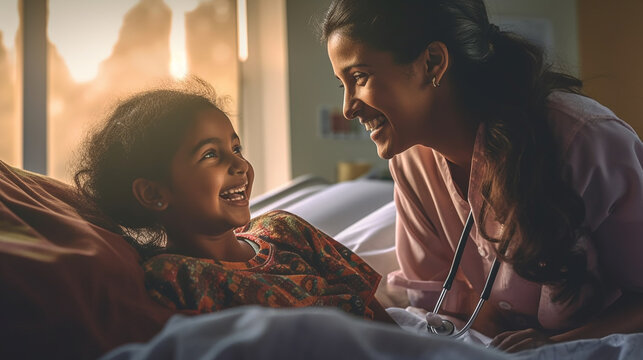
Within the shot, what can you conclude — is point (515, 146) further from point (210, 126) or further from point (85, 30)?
point (85, 30)

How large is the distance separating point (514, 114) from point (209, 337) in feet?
1.91

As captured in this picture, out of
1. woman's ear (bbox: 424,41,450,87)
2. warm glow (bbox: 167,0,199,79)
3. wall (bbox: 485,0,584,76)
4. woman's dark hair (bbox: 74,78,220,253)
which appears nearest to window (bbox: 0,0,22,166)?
warm glow (bbox: 167,0,199,79)

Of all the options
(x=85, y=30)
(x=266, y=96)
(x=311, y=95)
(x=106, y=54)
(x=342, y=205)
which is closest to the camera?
(x=342, y=205)

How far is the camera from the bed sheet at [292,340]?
415 mm

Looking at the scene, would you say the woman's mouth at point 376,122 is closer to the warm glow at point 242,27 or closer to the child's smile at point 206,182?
the child's smile at point 206,182

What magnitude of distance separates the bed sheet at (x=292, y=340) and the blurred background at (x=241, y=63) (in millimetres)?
2235

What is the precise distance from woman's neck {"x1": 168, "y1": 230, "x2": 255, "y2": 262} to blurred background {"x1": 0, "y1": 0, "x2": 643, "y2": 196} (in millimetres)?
1921

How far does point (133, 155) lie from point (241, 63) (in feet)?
9.03

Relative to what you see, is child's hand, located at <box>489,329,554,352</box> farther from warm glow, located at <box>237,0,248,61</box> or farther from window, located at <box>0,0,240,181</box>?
warm glow, located at <box>237,0,248,61</box>

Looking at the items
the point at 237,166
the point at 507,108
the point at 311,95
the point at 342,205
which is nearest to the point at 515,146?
the point at 507,108

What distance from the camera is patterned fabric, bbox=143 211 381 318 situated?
64cm

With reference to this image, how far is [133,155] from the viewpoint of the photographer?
0.74 meters

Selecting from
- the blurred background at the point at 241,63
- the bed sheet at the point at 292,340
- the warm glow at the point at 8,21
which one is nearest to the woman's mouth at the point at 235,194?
the bed sheet at the point at 292,340

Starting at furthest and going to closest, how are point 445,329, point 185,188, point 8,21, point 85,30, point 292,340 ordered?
point 85,30 < point 8,21 < point 445,329 < point 185,188 < point 292,340
